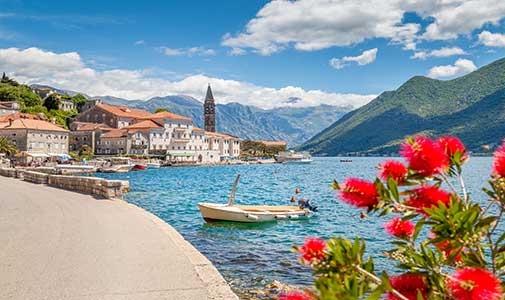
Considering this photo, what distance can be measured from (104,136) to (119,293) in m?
115

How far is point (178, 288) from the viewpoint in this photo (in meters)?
7.03

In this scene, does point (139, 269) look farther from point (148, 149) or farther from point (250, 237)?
point (148, 149)

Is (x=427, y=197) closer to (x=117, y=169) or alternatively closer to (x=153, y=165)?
(x=117, y=169)

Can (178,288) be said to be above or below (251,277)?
above

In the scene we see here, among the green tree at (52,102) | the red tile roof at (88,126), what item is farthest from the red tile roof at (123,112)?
the green tree at (52,102)

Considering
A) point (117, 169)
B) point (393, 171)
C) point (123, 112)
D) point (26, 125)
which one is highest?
point (123, 112)

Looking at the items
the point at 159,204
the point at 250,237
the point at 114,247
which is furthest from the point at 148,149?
the point at 114,247

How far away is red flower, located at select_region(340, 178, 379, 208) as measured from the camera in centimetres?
279

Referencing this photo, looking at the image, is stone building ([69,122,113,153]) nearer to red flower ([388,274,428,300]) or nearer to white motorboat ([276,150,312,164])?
white motorboat ([276,150,312,164])

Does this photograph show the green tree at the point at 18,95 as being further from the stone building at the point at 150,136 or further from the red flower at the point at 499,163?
the red flower at the point at 499,163

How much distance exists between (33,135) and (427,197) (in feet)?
330

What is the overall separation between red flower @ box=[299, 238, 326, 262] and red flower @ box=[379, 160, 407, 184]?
26.8 inches

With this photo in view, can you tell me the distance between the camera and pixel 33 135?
91.4m

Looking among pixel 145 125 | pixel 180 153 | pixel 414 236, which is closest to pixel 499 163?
pixel 414 236
